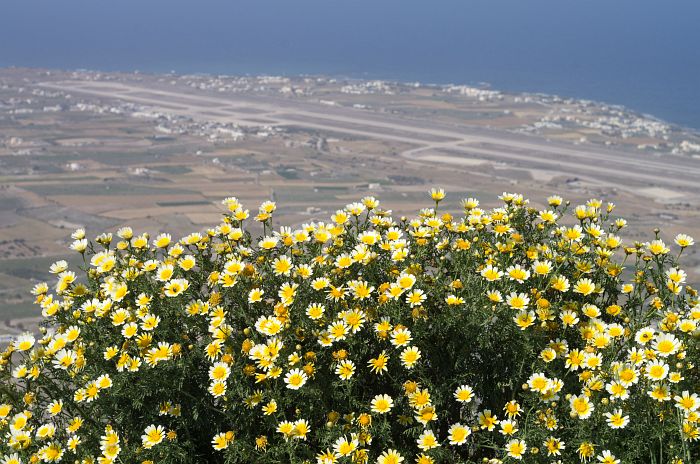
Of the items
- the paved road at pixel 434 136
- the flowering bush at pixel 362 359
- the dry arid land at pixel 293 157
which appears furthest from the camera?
the paved road at pixel 434 136

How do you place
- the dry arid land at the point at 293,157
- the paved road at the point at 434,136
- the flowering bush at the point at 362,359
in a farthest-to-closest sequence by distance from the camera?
the paved road at the point at 434,136 < the dry arid land at the point at 293,157 < the flowering bush at the point at 362,359

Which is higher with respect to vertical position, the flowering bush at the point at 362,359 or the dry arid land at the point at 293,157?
the flowering bush at the point at 362,359

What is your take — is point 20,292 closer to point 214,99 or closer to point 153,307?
point 153,307

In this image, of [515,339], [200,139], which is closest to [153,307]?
[515,339]

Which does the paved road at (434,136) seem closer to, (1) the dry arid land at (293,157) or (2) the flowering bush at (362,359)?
(1) the dry arid land at (293,157)

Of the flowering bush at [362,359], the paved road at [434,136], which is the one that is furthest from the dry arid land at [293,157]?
the flowering bush at [362,359]

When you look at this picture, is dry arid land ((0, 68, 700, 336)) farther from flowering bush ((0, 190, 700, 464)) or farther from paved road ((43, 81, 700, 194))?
flowering bush ((0, 190, 700, 464))
